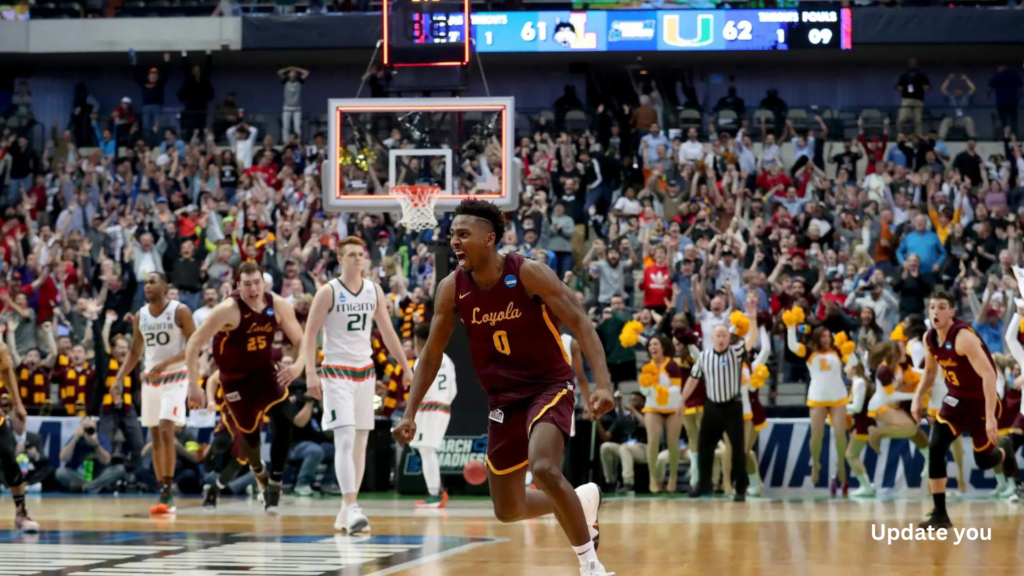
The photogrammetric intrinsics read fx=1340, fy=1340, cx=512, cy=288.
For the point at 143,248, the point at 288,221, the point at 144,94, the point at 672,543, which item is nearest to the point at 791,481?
the point at 672,543

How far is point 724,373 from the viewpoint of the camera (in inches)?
642

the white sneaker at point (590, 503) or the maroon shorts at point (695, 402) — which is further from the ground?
the maroon shorts at point (695, 402)

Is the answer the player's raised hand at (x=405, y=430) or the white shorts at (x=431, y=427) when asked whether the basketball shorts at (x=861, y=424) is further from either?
the player's raised hand at (x=405, y=430)

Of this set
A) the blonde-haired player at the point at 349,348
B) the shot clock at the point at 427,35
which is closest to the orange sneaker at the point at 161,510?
Result: the blonde-haired player at the point at 349,348

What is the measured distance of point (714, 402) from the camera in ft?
53.5

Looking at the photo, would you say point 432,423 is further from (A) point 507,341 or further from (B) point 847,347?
(A) point 507,341

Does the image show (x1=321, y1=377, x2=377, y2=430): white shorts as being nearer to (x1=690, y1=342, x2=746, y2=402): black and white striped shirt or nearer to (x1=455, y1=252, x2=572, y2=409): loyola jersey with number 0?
(x1=455, y1=252, x2=572, y2=409): loyola jersey with number 0

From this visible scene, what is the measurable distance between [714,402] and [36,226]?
579 inches

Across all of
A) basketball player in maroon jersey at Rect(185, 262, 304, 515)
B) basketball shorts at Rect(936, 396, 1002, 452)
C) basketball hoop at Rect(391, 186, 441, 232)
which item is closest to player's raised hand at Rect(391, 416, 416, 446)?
basketball player in maroon jersey at Rect(185, 262, 304, 515)

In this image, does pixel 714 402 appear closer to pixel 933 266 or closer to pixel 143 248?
pixel 933 266

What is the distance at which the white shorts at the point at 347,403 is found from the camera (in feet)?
40.7

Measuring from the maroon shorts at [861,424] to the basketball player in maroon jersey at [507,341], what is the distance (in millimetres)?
9779

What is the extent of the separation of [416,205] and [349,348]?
4.34 meters

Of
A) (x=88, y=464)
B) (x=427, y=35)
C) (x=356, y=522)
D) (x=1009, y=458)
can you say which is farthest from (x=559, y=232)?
(x=356, y=522)
